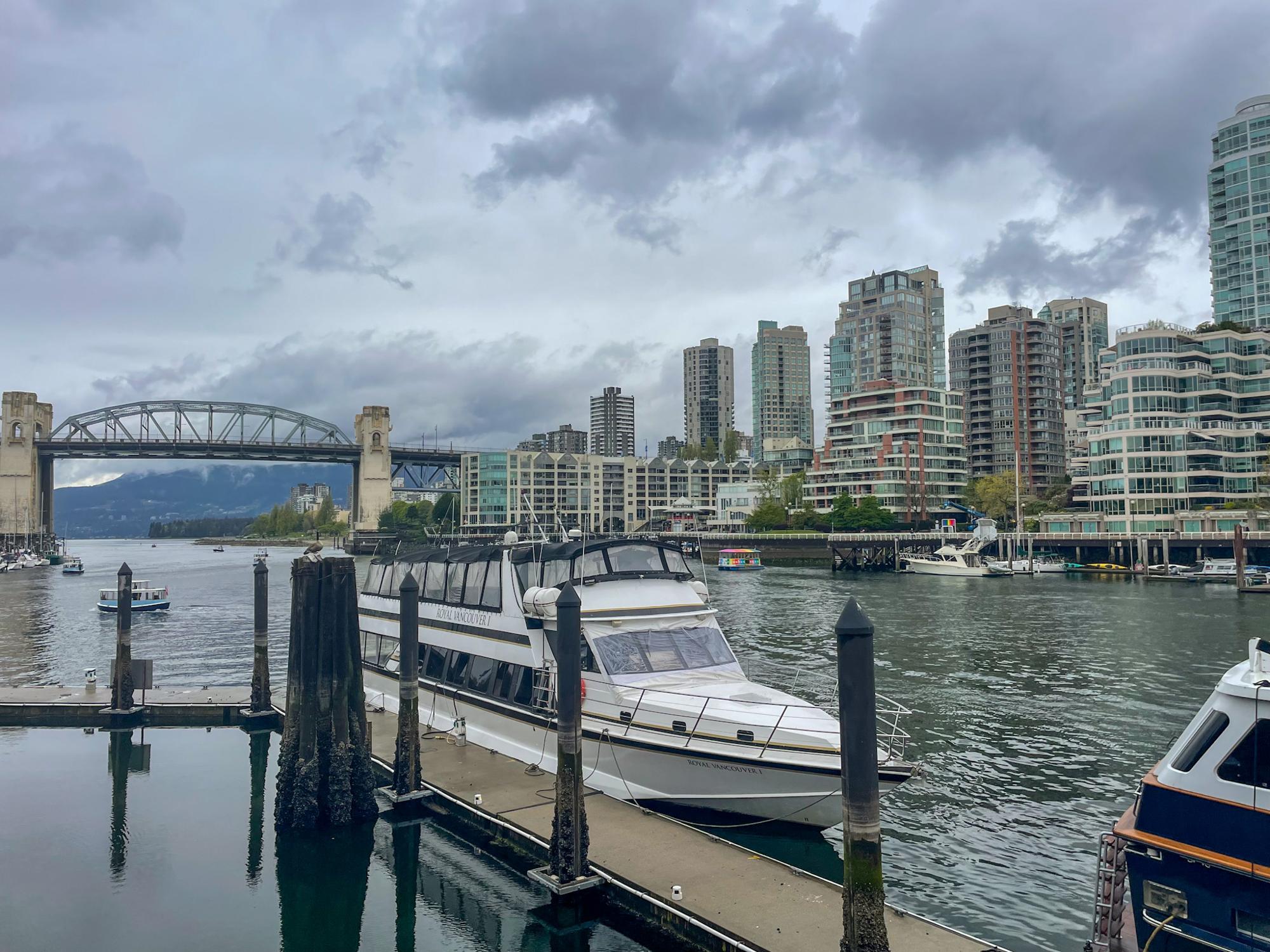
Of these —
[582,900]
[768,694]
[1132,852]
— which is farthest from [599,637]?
[1132,852]

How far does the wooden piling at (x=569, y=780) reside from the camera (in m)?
13.5

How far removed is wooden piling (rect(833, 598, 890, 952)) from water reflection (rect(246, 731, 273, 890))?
11.6 meters

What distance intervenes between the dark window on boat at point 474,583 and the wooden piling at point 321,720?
13.8ft

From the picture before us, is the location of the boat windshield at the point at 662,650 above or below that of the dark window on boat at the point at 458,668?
above

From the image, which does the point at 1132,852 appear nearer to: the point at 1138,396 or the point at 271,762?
the point at 271,762

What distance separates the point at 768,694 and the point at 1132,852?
7.77 metres

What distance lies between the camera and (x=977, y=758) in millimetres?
22953

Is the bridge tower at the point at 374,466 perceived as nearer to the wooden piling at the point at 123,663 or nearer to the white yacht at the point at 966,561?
the white yacht at the point at 966,561

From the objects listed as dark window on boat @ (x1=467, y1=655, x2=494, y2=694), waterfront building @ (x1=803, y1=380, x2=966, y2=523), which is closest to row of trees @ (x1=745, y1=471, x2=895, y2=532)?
waterfront building @ (x1=803, y1=380, x2=966, y2=523)

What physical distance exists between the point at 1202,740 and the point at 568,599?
340 inches

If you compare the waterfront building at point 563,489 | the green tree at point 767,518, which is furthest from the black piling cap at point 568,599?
the waterfront building at point 563,489

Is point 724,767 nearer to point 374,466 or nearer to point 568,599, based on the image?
point 568,599

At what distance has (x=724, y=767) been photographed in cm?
1547

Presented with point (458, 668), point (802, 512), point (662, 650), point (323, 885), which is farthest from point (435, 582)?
point (802, 512)
